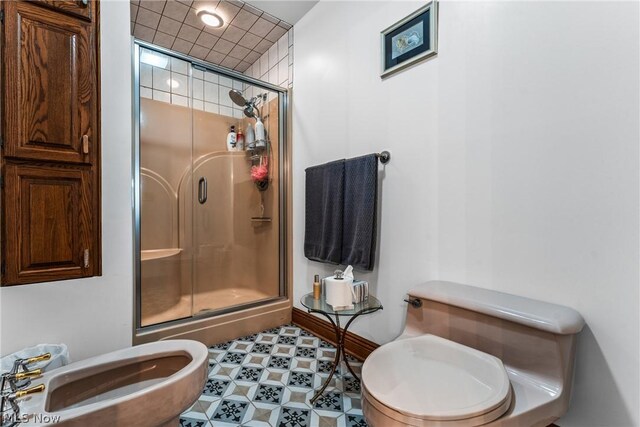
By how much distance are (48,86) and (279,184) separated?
5.01ft

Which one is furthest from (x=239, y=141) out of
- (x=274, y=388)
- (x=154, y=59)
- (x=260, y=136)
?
(x=274, y=388)

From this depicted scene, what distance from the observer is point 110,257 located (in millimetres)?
1327

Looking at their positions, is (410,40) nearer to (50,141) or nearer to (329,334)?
(50,141)

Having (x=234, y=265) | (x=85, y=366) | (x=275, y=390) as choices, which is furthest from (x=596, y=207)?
(x=234, y=265)

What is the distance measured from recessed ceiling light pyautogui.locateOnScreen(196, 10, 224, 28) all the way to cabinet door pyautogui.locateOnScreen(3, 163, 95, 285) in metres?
1.75

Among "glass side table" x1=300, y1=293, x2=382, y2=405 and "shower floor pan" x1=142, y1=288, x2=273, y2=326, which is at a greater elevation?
"glass side table" x1=300, y1=293, x2=382, y2=405

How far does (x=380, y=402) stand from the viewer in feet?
2.56

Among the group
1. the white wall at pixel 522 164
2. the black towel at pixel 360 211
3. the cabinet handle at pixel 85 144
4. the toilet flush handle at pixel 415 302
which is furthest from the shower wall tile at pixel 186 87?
the toilet flush handle at pixel 415 302

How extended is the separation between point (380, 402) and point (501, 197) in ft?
2.99

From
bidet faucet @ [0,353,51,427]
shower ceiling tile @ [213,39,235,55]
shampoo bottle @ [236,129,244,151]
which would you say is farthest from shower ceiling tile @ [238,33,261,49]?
bidet faucet @ [0,353,51,427]

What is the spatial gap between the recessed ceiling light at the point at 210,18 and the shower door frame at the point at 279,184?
475mm

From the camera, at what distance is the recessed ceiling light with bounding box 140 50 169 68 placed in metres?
1.76

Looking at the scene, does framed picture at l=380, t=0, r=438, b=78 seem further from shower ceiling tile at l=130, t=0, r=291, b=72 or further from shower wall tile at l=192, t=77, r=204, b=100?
shower wall tile at l=192, t=77, r=204, b=100

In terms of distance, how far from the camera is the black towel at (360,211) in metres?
1.59
